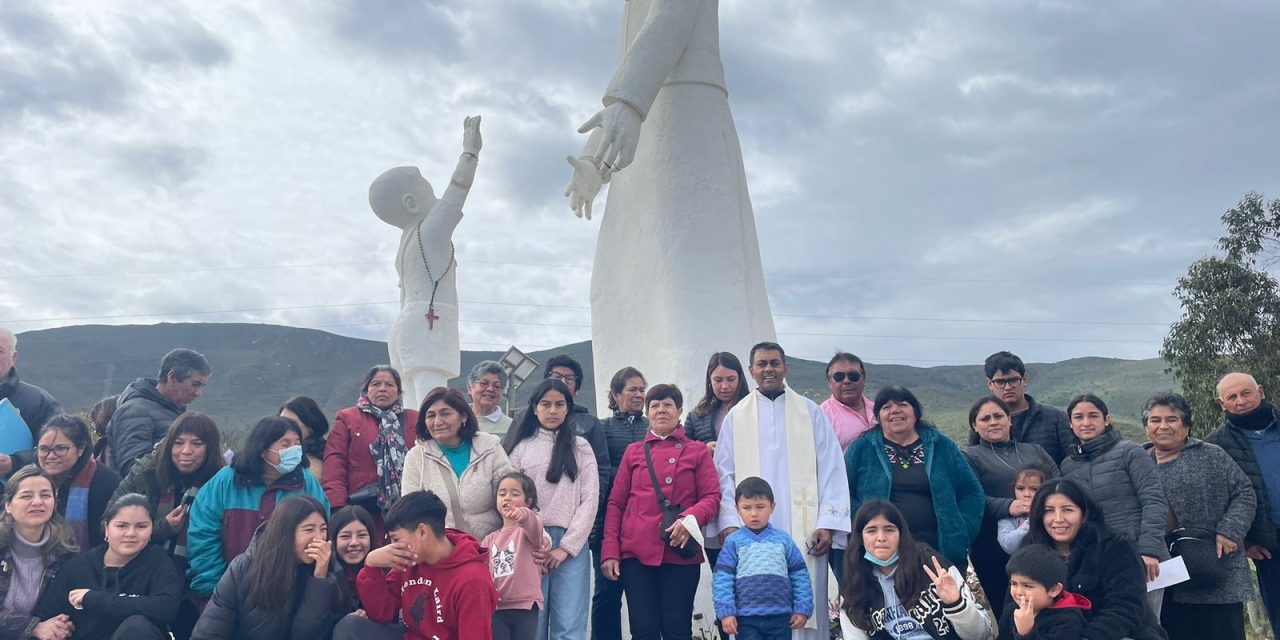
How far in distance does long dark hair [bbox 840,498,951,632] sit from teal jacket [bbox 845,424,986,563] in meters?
0.08

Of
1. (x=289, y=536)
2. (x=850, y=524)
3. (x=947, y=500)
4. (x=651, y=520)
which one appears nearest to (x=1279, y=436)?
(x=947, y=500)

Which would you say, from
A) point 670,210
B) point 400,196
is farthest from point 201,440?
point 400,196

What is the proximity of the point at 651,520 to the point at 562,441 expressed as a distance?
22.7 inches

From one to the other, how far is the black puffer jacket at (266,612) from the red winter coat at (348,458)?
86 centimetres

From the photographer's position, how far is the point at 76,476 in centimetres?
451

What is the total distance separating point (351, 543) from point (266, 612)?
1.44ft

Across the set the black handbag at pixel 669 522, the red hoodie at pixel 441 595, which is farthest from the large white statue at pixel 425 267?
the red hoodie at pixel 441 595

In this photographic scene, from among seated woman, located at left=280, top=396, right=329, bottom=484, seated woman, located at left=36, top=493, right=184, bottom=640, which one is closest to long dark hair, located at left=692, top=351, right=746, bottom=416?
seated woman, located at left=280, top=396, right=329, bottom=484

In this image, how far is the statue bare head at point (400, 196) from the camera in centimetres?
1082

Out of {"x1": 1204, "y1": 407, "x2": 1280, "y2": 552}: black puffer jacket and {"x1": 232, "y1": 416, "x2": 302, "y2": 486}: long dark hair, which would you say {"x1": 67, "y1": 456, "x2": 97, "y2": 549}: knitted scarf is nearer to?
{"x1": 232, "y1": 416, "x2": 302, "y2": 486}: long dark hair

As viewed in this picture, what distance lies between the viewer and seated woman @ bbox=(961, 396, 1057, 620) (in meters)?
4.65

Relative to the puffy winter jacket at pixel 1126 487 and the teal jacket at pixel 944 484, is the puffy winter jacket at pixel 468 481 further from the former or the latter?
the puffy winter jacket at pixel 1126 487

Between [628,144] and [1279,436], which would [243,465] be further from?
[1279,436]

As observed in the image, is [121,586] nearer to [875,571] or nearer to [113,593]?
[113,593]
